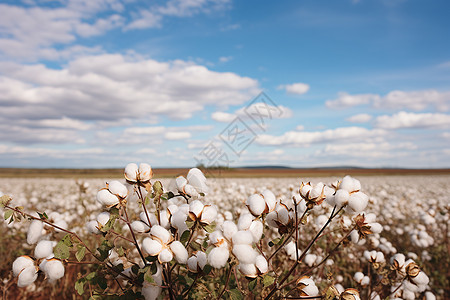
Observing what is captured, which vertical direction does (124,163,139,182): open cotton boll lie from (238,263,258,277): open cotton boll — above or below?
above

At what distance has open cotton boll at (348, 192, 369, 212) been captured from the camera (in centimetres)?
155

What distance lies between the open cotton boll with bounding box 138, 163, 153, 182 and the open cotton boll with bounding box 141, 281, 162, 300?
22.0 inches

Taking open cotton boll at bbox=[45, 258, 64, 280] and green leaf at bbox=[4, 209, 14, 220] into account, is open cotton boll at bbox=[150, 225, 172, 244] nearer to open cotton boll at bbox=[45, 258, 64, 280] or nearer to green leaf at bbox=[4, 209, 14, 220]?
open cotton boll at bbox=[45, 258, 64, 280]

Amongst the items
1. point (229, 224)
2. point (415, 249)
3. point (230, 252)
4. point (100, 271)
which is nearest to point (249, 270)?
point (230, 252)

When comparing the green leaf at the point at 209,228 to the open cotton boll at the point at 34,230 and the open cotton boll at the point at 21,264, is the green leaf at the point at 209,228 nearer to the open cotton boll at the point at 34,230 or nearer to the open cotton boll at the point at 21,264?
the open cotton boll at the point at 21,264

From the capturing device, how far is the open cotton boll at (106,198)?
5.04ft

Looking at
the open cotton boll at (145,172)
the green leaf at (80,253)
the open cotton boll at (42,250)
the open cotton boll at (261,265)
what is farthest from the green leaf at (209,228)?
the open cotton boll at (42,250)

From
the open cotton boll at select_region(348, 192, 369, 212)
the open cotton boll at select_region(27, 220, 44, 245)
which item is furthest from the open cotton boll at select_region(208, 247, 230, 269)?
the open cotton boll at select_region(27, 220, 44, 245)

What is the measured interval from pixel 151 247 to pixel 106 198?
0.37 meters

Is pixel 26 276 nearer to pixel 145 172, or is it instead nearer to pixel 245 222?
pixel 145 172

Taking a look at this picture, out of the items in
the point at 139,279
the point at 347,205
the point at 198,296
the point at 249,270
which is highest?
the point at 347,205

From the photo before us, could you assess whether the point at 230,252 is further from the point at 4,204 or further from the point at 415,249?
the point at 415,249

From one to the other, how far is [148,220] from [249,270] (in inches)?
25.9

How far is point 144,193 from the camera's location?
1.71 m
